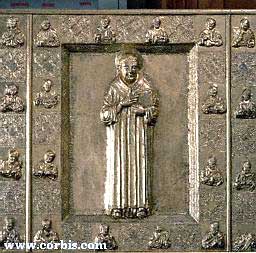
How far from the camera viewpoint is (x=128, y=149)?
14.7ft

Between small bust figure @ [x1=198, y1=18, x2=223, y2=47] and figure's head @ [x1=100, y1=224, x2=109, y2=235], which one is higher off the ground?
small bust figure @ [x1=198, y1=18, x2=223, y2=47]

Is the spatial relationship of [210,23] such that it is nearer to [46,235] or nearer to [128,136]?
[128,136]

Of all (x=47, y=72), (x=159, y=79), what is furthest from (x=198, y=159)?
(x=47, y=72)

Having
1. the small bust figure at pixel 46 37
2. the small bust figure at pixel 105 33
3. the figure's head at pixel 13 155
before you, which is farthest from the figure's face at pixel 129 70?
the figure's head at pixel 13 155

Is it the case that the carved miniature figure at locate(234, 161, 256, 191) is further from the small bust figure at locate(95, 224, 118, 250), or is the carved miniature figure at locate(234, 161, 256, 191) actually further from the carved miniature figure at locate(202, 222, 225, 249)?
the small bust figure at locate(95, 224, 118, 250)

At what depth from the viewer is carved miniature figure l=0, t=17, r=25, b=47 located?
452cm

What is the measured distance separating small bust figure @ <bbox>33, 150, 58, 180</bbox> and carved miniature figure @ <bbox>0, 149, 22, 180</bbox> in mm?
90

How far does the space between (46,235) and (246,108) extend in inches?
47.4

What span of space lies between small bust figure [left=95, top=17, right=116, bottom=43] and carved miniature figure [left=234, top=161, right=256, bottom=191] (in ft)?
3.07

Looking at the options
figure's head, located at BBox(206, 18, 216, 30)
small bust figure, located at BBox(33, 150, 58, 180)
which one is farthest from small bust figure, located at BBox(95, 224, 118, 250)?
figure's head, located at BBox(206, 18, 216, 30)

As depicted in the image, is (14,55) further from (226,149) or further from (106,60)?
(226,149)

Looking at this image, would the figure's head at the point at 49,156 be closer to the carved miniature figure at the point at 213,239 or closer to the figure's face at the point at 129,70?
the figure's face at the point at 129,70

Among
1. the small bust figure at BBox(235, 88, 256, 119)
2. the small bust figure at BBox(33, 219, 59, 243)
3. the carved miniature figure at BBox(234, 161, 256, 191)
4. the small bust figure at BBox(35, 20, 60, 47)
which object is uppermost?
the small bust figure at BBox(35, 20, 60, 47)

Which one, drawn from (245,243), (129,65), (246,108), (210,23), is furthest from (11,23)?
(245,243)
